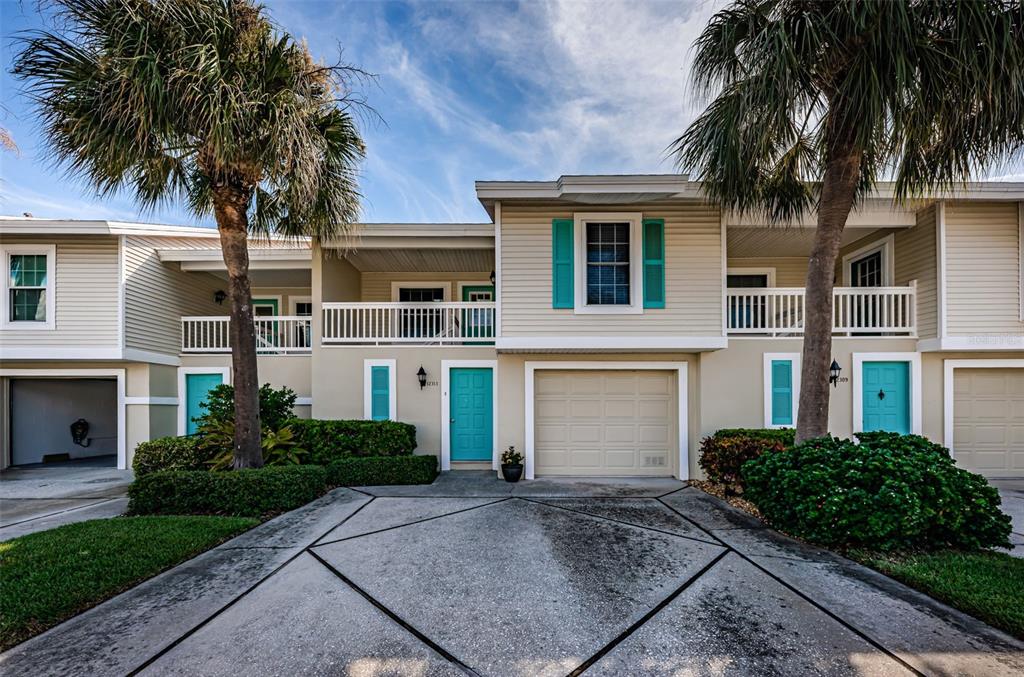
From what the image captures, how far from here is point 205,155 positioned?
6031 millimetres

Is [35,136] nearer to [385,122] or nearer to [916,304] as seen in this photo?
[385,122]

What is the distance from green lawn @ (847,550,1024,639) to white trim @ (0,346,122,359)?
1264cm

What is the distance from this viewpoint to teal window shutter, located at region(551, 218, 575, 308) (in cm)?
767

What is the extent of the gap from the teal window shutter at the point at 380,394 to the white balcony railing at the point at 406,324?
64cm

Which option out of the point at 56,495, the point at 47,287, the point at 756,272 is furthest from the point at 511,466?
the point at 47,287

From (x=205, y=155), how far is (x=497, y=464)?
693 centimetres

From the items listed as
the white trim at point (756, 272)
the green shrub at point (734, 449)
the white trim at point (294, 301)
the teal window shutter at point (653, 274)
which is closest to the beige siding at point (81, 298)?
the white trim at point (294, 301)

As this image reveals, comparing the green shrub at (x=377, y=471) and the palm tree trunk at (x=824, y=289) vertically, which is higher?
the palm tree trunk at (x=824, y=289)

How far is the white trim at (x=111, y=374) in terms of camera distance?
30.8 ft

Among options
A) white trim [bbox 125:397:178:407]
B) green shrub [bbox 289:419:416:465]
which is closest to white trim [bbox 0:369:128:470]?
white trim [bbox 125:397:178:407]

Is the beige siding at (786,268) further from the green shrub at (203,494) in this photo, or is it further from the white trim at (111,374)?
the white trim at (111,374)

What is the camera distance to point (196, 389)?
10094mm

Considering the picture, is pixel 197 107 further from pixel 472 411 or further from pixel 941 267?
pixel 941 267

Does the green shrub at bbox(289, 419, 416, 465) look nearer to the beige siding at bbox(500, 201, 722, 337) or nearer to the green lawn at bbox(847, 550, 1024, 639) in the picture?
the beige siding at bbox(500, 201, 722, 337)
